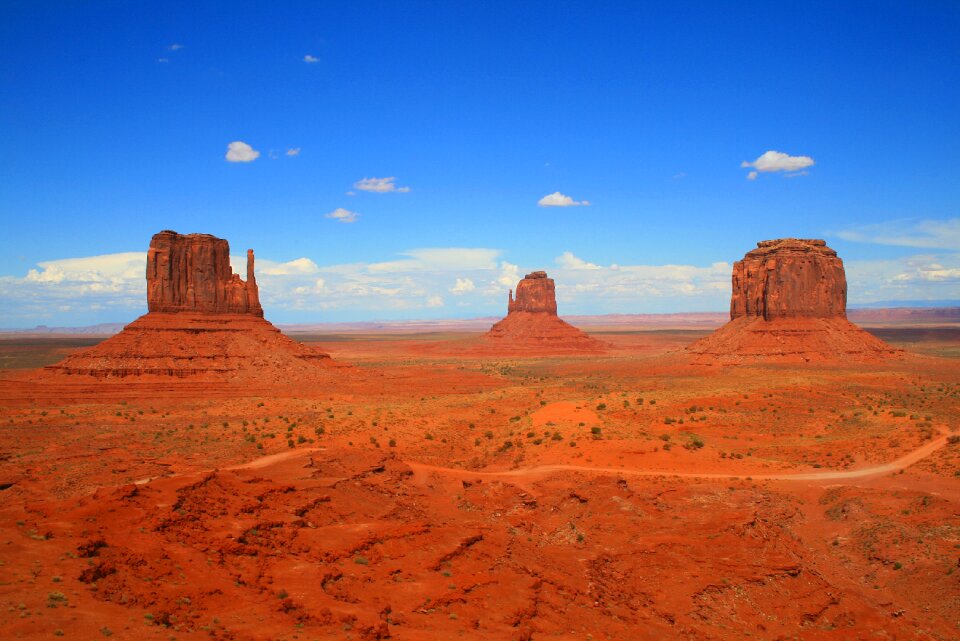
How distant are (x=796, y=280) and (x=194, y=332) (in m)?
62.9

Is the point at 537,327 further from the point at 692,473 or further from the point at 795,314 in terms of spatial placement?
the point at 692,473

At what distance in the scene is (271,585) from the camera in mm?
14070

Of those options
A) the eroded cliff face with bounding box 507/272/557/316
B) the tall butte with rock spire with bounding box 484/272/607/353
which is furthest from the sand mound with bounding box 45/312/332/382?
the eroded cliff face with bounding box 507/272/557/316

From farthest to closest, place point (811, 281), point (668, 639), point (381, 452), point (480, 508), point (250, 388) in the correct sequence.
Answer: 1. point (811, 281)
2. point (250, 388)
3. point (381, 452)
4. point (480, 508)
5. point (668, 639)

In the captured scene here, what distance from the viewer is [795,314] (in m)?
71.1

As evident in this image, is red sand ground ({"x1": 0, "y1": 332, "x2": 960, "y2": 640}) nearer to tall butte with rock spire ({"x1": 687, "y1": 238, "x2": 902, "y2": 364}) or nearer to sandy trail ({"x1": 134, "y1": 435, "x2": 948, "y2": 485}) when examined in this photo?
sandy trail ({"x1": 134, "y1": 435, "x2": 948, "y2": 485})

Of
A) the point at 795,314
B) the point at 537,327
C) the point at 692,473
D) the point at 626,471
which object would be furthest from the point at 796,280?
the point at 537,327

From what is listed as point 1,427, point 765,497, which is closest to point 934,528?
point 765,497

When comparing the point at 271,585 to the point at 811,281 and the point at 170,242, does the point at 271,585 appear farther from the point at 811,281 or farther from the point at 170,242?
the point at 811,281

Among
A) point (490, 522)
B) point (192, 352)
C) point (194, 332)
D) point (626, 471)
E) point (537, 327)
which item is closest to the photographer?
point (490, 522)

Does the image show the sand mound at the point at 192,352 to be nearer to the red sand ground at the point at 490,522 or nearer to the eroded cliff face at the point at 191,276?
the eroded cliff face at the point at 191,276

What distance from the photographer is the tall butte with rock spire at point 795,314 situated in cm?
6806

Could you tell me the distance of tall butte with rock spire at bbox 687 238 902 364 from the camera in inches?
2680

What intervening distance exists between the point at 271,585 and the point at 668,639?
931 centimetres
